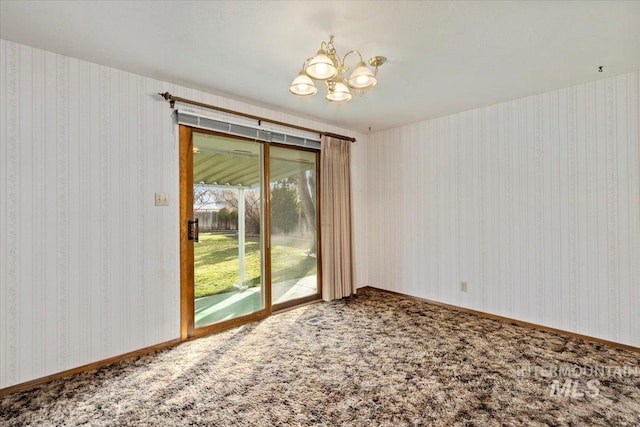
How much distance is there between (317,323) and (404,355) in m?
1.11

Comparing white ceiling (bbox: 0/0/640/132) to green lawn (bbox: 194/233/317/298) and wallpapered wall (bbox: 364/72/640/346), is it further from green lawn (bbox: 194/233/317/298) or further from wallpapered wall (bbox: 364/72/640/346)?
green lawn (bbox: 194/233/317/298)

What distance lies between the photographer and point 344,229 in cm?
445

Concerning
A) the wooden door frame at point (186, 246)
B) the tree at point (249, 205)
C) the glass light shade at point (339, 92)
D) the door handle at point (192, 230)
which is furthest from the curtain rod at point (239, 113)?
the glass light shade at point (339, 92)

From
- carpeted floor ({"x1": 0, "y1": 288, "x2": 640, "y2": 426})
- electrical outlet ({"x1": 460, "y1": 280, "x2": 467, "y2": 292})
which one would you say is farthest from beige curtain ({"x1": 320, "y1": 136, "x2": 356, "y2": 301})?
electrical outlet ({"x1": 460, "y1": 280, "x2": 467, "y2": 292})

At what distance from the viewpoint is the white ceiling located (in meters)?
1.91

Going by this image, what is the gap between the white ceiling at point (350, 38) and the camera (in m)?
1.91

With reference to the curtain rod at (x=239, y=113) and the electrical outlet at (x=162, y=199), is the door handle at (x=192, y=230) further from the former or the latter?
the curtain rod at (x=239, y=113)

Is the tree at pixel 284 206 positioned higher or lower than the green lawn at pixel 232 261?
higher

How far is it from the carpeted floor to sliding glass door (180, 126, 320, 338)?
0.43 meters

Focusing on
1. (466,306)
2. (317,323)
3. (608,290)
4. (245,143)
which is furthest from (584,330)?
(245,143)

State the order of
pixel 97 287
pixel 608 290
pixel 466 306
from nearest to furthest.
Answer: pixel 97 287, pixel 608 290, pixel 466 306

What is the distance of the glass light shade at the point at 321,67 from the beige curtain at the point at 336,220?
7.53 ft

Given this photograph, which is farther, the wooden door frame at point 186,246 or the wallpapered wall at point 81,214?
the wooden door frame at point 186,246

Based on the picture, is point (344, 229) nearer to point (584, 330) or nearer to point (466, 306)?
point (466, 306)
